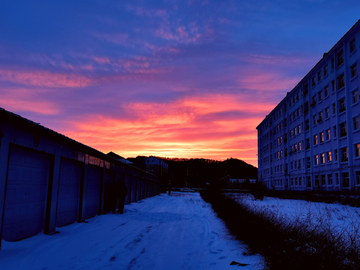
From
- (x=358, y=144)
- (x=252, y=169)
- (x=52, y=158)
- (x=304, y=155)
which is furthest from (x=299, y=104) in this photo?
(x=252, y=169)

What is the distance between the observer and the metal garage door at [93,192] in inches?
527

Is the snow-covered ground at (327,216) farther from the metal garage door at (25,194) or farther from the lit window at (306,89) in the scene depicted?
the lit window at (306,89)

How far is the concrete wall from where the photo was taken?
23.9 ft

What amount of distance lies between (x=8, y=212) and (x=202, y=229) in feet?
21.2

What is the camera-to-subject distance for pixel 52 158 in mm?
9609

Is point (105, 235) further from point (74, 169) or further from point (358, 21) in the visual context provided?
point (358, 21)

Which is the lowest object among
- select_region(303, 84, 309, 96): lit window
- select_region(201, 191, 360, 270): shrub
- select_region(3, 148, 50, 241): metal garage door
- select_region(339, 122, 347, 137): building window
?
select_region(201, 191, 360, 270): shrub

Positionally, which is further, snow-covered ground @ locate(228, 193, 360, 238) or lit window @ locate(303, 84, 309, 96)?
lit window @ locate(303, 84, 309, 96)

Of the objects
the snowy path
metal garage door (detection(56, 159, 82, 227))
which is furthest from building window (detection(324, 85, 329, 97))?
metal garage door (detection(56, 159, 82, 227))

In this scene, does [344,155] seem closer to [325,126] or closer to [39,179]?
[325,126]

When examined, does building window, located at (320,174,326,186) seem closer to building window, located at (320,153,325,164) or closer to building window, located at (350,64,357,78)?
building window, located at (320,153,325,164)

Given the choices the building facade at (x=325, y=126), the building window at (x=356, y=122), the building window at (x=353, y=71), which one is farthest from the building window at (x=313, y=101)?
the building window at (x=356, y=122)

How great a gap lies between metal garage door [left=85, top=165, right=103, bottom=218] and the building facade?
26700 mm

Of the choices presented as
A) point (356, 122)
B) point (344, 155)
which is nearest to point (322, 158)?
point (344, 155)
